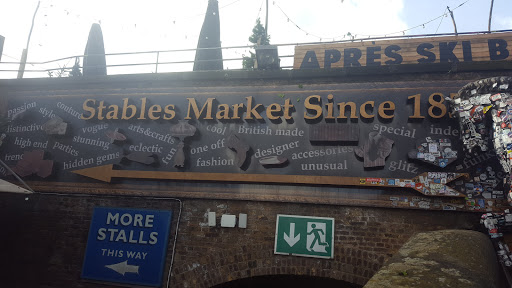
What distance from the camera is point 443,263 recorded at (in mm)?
4504

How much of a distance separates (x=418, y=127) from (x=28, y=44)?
80.6ft

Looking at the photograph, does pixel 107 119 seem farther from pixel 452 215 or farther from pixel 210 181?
pixel 452 215

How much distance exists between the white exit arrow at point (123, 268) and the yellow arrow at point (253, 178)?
180 cm

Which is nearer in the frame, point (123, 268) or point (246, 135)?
point (123, 268)

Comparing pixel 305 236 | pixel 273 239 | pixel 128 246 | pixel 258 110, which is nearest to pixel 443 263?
pixel 305 236

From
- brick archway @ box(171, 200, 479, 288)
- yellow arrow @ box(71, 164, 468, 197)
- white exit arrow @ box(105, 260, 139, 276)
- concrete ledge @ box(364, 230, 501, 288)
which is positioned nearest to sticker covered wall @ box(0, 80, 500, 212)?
yellow arrow @ box(71, 164, 468, 197)

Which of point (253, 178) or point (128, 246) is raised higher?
point (253, 178)

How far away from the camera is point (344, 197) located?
23.1ft

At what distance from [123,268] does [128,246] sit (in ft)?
1.43

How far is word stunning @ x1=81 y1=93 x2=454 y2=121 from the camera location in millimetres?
7256

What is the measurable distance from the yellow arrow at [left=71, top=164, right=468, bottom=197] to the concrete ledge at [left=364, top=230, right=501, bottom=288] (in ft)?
3.14

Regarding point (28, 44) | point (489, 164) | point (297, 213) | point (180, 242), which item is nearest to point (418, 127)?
point (489, 164)

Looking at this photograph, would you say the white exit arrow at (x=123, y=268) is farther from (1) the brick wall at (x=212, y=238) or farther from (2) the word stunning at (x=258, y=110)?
(2) the word stunning at (x=258, y=110)

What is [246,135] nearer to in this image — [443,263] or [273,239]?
[273,239]
